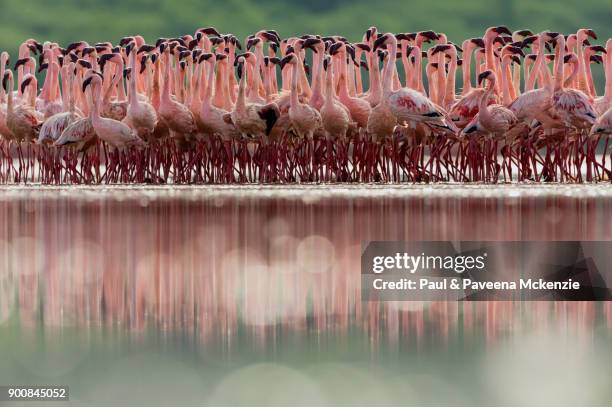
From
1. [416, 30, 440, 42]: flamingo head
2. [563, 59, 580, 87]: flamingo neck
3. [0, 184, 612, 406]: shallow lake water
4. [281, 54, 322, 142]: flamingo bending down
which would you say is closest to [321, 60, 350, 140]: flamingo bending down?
[281, 54, 322, 142]: flamingo bending down

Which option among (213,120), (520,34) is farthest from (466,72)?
(213,120)

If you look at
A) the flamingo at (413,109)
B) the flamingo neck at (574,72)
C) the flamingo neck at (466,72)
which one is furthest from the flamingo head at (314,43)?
the flamingo neck at (574,72)

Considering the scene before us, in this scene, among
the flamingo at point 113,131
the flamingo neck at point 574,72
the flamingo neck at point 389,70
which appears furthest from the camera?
the flamingo neck at point 574,72

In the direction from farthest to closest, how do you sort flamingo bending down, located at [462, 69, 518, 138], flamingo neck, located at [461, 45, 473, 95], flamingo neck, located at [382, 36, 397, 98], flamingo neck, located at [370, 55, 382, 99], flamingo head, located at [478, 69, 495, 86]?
flamingo neck, located at [461, 45, 473, 95] → flamingo neck, located at [370, 55, 382, 99] → flamingo neck, located at [382, 36, 397, 98] → flamingo head, located at [478, 69, 495, 86] → flamingo bending down, located at [462, 69, 518, 138]

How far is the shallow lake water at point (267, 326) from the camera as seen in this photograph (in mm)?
6215

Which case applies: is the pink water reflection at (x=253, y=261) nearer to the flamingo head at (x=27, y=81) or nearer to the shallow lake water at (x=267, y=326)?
the shallow lake water at (x=267, y=326)

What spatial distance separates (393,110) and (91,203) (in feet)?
23.8

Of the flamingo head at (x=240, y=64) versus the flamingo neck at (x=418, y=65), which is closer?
the flamingo head at (x=240, y=64)

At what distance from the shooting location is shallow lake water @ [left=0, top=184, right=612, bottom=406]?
6.21m

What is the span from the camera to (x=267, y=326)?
755 centimetres

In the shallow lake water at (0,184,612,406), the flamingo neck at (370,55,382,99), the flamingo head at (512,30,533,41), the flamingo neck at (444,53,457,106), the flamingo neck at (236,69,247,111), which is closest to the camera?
the shallow lake water at (0,184,612,406)

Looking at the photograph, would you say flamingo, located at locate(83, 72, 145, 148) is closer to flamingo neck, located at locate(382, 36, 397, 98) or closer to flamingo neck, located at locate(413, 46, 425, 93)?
flamingo neck, located at locate(382, 36, 397, 98)

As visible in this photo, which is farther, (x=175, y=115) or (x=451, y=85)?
(x=451, y=85)

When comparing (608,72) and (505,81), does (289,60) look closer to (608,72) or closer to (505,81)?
(505,81)
